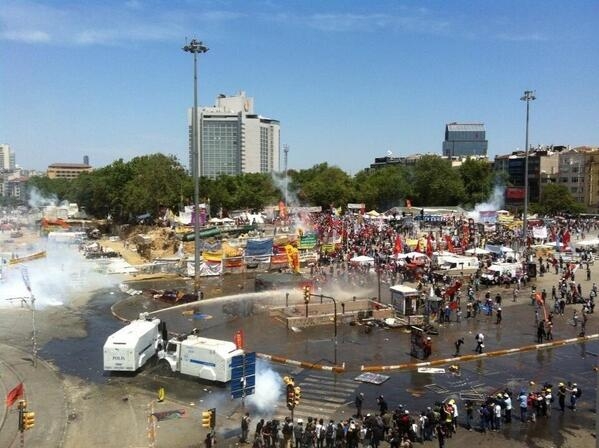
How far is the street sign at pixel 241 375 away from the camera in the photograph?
17375mm

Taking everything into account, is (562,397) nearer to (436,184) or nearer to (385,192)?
(436,184)

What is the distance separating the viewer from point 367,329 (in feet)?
110

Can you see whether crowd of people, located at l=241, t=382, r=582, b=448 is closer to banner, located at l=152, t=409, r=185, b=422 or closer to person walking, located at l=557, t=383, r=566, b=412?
person walking, located at l=557, t=383, r=566, b=412

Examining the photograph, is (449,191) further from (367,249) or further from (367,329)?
(367,329)

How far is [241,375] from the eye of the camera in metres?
17.5

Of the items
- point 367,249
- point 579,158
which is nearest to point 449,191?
point 579,158

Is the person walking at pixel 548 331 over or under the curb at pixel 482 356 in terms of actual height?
over

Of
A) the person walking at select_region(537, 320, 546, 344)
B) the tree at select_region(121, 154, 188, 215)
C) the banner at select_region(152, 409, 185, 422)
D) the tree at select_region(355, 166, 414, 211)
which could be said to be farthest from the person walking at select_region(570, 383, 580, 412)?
the tree at select_region(355, 166, 414, 211)

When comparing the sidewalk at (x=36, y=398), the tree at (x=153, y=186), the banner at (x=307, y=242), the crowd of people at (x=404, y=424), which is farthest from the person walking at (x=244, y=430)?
the tree at (x=153, y=186)

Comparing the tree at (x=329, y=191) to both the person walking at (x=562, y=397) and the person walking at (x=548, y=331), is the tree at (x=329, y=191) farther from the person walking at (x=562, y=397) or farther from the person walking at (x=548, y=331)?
the person walking at (x=562, y=397)

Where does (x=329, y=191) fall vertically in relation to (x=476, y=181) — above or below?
below

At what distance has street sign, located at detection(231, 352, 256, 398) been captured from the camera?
1738 cm

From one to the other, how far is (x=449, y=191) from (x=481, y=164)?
17.3 meters

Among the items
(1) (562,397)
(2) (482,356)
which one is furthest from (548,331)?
(1) (562,397)
